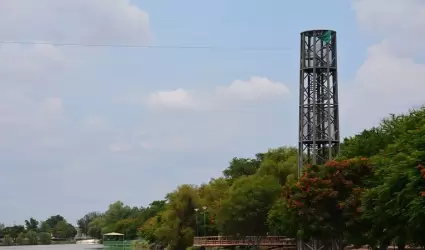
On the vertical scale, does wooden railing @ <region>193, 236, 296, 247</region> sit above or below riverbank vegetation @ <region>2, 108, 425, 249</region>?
below

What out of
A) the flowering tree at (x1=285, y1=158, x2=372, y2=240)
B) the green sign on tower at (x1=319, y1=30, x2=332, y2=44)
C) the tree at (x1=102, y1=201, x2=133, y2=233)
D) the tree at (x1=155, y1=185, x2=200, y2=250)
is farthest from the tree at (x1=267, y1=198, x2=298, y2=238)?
the tree at (x1=102, y1=201, x2=133, y2=233)

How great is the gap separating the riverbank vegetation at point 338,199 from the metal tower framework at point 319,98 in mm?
1816

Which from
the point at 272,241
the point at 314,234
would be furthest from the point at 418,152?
the point at 272,241

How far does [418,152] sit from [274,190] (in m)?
32.9

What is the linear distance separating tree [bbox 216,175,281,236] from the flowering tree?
16.4 meters

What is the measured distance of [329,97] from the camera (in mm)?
56875

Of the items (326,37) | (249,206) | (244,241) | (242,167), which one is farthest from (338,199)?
(242,167)

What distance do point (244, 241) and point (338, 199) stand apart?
1050 inches

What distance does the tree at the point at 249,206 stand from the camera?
63.8 meters

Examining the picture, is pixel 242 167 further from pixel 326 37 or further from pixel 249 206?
pixel 326 37

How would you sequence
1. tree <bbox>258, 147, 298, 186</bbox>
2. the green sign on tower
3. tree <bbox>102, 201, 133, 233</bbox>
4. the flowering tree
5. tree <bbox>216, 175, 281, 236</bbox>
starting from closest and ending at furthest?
1. the flowering tree
2. the green sign on tower
3. tree <bbox>216, 175, 281, 236</bbox>
4. tree <bbox>258, 147, 298, 186</bbox>
5. tree <bbox>102, 201, 133, 233</bbox>

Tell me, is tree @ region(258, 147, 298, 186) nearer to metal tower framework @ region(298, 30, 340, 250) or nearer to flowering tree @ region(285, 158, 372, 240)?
metal tower framework @ region(298, 30, 340, 250)

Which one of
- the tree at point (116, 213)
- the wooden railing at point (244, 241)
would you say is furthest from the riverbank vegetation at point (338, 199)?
the tree at point (116, 213)

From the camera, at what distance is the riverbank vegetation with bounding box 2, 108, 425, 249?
1331 inches
